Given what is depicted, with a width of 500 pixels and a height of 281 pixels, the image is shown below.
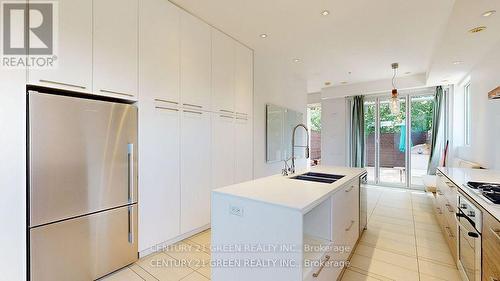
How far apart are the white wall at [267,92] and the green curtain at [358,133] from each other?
2.26 metres

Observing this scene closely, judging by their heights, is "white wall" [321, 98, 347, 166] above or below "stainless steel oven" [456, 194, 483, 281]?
above

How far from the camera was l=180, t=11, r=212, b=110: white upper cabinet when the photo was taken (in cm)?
278

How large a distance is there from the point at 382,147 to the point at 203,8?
580cm

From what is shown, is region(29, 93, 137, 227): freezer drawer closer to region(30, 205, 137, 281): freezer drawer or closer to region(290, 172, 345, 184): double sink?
region(30, 205, 137, 281): freezer drawer

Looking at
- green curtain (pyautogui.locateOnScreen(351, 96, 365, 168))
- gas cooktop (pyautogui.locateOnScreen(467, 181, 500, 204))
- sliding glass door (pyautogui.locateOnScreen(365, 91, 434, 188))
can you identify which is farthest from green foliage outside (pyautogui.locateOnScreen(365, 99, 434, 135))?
gas cooktop (pyautogui.locateOnScreen(467, 181, 500, 204))

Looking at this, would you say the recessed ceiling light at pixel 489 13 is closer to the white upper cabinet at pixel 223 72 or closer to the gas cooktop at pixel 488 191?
the gas cooktop at pixel 488 191

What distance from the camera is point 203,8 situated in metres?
2.73

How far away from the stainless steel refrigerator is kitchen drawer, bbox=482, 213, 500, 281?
2.70m

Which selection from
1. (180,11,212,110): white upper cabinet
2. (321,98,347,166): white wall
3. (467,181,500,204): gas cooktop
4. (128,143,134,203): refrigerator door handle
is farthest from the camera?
(321,98,347,166): white wall

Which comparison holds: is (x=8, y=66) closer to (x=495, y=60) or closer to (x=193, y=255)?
(x=193, y=255)

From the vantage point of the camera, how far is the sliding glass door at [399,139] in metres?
5.76

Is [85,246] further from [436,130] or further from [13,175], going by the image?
[436,130]

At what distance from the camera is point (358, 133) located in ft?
21.1

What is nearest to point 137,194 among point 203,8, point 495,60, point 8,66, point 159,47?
point 8,66
